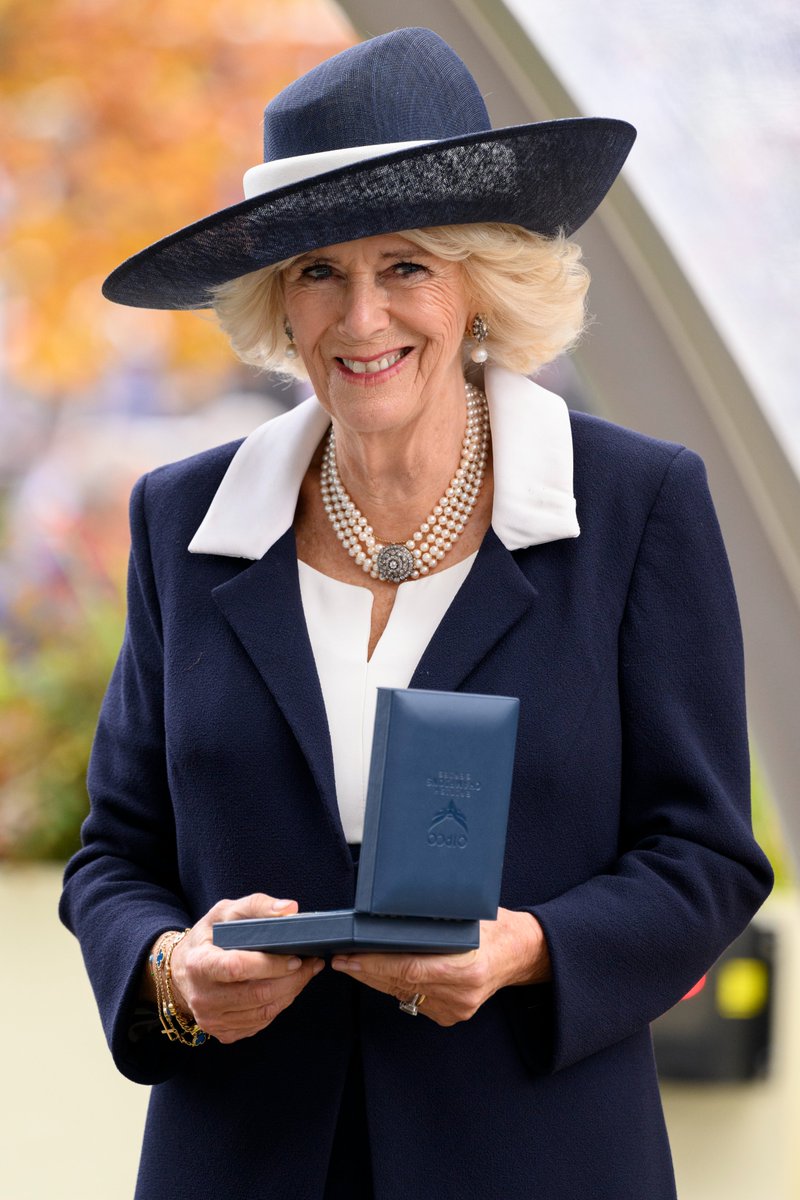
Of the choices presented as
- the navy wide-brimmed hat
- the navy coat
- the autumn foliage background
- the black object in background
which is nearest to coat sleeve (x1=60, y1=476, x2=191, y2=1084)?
the navy coat

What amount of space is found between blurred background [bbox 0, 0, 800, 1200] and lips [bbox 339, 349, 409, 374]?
36.7 inches

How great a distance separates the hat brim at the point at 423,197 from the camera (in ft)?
5.94

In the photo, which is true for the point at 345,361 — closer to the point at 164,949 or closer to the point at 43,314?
the point at 164,949

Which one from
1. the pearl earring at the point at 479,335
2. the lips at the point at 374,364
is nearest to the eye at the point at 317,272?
the lips at the point at 374,364

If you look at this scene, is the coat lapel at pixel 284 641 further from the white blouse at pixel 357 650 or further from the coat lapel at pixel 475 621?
the coat lapel at pixel 475 621

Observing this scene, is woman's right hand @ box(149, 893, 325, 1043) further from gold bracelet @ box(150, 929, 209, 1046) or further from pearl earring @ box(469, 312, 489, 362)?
pearl earring @ box(469, 312, 489, 362)

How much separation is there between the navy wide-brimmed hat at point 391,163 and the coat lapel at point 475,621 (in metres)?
0.43

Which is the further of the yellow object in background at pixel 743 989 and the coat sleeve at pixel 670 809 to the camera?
the yellow object in background at pixel 743 989

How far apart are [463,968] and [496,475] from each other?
26.9 inches

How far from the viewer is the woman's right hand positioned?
1.65 metres

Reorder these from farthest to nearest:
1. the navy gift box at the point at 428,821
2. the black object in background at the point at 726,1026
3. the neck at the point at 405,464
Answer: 1. the black object in background at the point at 726,1026
2. the neck at the point at 405,464
3. the navy gift box at the point at 428,821

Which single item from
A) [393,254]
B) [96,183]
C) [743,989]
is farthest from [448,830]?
[96,183]

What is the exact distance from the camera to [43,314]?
675 centimetres

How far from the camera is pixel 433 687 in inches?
73.6
